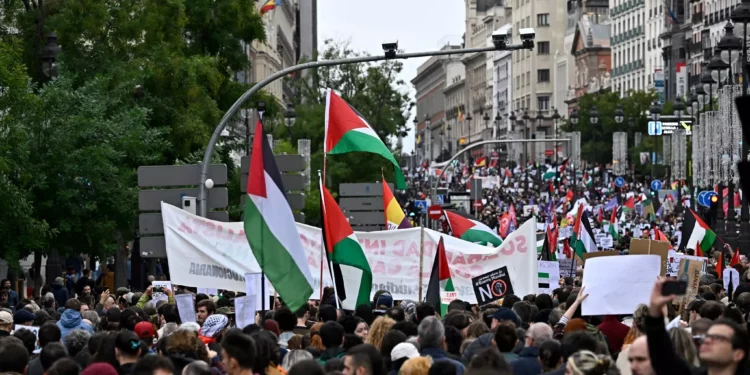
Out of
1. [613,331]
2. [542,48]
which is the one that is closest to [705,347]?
[613,331]

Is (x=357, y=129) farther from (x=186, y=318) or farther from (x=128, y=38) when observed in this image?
(x=128, y=38)

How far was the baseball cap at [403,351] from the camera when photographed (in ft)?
35.9

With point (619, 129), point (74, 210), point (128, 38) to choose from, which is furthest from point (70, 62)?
point (619, 129)

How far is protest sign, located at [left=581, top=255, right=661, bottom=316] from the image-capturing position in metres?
12.8

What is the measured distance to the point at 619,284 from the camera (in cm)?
1281

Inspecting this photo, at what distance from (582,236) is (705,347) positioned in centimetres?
2330

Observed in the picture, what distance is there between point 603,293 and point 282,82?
9248 centimetres

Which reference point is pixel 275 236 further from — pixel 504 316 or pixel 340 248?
pixel 340 248

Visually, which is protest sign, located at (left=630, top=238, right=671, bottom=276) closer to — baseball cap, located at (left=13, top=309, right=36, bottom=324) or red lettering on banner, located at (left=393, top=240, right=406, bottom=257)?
red lettering on banner, located at (left=393, top=240, right=406, bottom=257)

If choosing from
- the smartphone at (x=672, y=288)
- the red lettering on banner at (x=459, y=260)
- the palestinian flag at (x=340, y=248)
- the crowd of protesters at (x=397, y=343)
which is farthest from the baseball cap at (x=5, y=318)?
the smartphone at (x=672, y=288)

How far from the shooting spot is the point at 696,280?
1803 cm

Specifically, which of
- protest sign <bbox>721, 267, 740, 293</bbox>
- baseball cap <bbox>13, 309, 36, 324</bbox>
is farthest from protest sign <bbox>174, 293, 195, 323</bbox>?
protest sign <bbox>721, 267, 740, 293</bbox>

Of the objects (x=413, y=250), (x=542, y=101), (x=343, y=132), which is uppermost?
(x=542, y=101)

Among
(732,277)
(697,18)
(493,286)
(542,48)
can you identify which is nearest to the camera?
(493,286)
